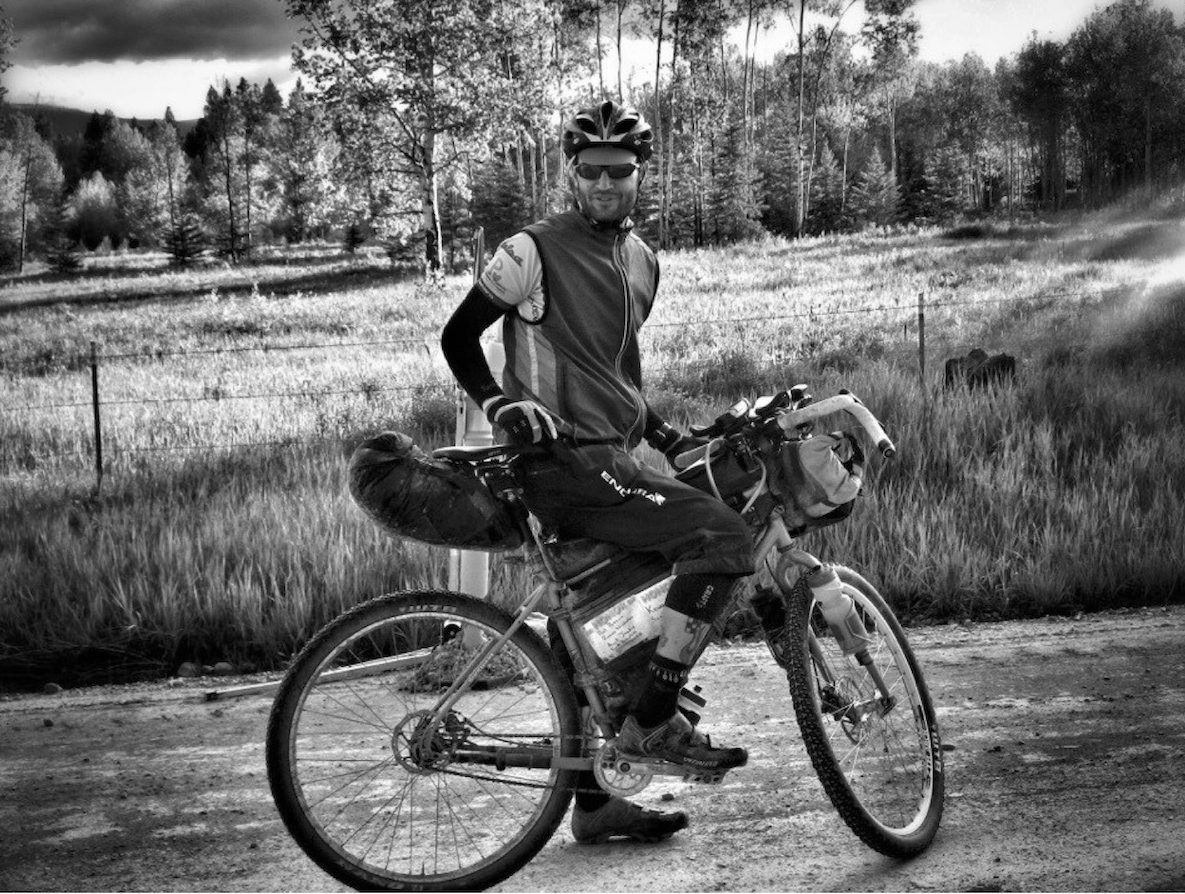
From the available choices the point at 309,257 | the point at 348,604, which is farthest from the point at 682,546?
the point at 309,257

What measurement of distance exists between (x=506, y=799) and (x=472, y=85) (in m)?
28.0

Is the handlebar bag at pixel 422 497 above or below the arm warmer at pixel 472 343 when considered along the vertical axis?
below

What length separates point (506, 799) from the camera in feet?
12.7

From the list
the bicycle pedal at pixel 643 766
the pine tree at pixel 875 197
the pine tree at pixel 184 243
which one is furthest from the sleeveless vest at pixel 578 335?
the pine tree at pixel 184 243

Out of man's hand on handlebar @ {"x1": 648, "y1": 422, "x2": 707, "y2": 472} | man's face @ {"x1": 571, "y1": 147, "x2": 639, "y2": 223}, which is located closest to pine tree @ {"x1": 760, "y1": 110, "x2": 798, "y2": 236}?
man's hand on handlebar @ {"x1": 648, "y1": 422, "x2": 707, "y2": 472}

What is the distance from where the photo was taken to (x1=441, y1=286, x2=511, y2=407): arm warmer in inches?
133

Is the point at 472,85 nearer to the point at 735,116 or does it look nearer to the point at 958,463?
the point at 958,463

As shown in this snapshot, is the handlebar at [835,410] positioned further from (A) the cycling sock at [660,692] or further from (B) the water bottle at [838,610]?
(A) the cycling sock at [660,692]

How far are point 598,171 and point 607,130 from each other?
0.12 metres

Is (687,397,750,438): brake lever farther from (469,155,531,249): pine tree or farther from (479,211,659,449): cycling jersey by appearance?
(469,155,531,249): pine tree

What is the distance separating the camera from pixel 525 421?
3.12m

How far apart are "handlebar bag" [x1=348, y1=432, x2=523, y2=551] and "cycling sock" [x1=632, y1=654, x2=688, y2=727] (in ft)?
1.83

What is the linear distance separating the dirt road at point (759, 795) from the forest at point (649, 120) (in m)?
26.1

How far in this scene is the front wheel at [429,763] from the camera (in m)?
3.18
